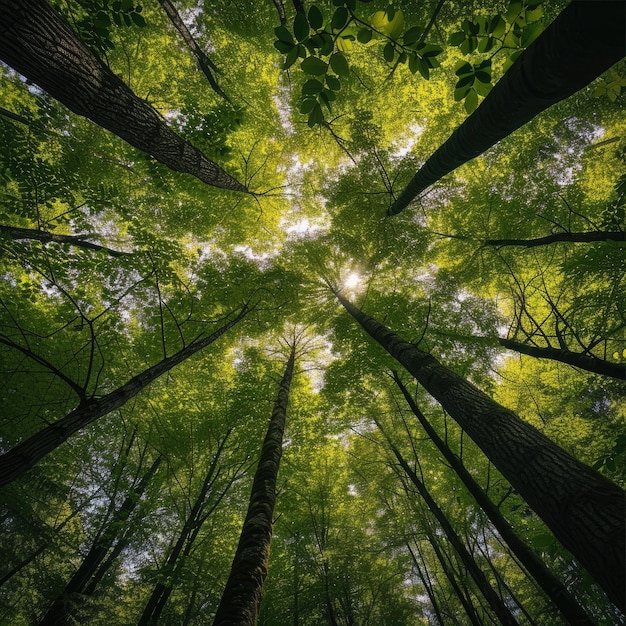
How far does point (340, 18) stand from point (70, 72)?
2126 millimetres

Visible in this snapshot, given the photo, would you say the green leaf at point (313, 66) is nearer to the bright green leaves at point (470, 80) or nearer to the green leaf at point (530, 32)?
the bright green leaves at point (470, 80)

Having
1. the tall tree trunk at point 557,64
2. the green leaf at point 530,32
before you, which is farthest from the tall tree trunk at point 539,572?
the green leaf at point 530,32

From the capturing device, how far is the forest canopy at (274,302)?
11.5ft

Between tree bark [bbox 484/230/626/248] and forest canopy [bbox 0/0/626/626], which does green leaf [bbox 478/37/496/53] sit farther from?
tree bark [bbox 484/230/626/248]

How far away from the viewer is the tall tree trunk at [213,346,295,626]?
2012mm

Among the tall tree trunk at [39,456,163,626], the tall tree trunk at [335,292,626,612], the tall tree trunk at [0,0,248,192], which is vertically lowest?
the tall tree trunk at [335,292,626,612]

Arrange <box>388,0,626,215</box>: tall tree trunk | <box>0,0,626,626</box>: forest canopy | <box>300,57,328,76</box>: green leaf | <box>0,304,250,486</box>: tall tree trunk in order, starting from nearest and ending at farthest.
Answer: <box>388,0,626,215</box>: tall tree trunk
<box>300,57,328,76</box>: green leaf
<box>0,304,250,486</box>: tall tree trunk
<box>0,0,626,626</box>: forest canopy

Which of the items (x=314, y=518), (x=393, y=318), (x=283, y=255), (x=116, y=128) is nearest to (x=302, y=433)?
(x=314, y=518)

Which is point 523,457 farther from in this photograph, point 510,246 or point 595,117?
point 595,117

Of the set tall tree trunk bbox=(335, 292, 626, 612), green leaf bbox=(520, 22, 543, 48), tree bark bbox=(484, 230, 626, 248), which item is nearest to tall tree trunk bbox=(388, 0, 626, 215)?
green leaf bbox=(520, 22, 543, 48)

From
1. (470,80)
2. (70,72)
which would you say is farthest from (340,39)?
(70,72)

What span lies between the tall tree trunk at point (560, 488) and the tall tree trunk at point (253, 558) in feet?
6.65

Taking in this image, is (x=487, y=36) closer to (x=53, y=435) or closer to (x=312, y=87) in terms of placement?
(x=312, y=87)

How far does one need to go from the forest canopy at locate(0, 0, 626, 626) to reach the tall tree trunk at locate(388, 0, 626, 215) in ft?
0.73
